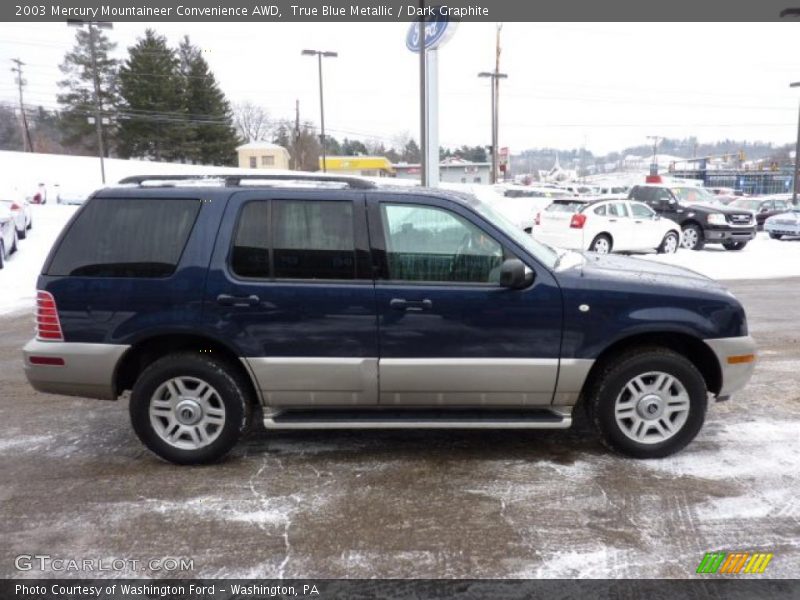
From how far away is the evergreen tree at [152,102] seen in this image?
6072 cm

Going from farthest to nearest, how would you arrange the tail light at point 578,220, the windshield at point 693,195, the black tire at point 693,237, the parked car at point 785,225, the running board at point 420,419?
the windshield at point 693,195 → the parked car at point 785,225 → the black tire at point 693,237 → the tail light at point 578,220 → the running board at point 420,419

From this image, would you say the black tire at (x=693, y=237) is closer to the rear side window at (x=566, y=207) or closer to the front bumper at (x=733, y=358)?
the rear side window at (x=566, y=207)

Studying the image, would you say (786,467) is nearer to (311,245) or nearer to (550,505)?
(550,505)

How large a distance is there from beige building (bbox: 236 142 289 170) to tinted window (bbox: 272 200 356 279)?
7106cm

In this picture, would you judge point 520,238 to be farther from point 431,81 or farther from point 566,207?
point 431,81

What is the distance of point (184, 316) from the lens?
4.09 meters

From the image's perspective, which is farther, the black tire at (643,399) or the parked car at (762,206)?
the parked car at (762,206)

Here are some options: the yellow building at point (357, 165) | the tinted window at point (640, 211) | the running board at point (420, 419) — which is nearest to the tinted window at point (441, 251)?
the running board at point (420, 419)

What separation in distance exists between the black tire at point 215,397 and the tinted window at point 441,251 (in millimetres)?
1282

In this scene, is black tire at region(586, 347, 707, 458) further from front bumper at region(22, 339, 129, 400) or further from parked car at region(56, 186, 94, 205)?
parked car at region(56, 186, 94, 205)

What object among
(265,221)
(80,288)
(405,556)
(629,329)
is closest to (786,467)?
(629,329)

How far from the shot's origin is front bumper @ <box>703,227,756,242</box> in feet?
59.5

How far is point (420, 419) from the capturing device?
4.16 meters

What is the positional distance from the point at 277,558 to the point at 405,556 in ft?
2.12
